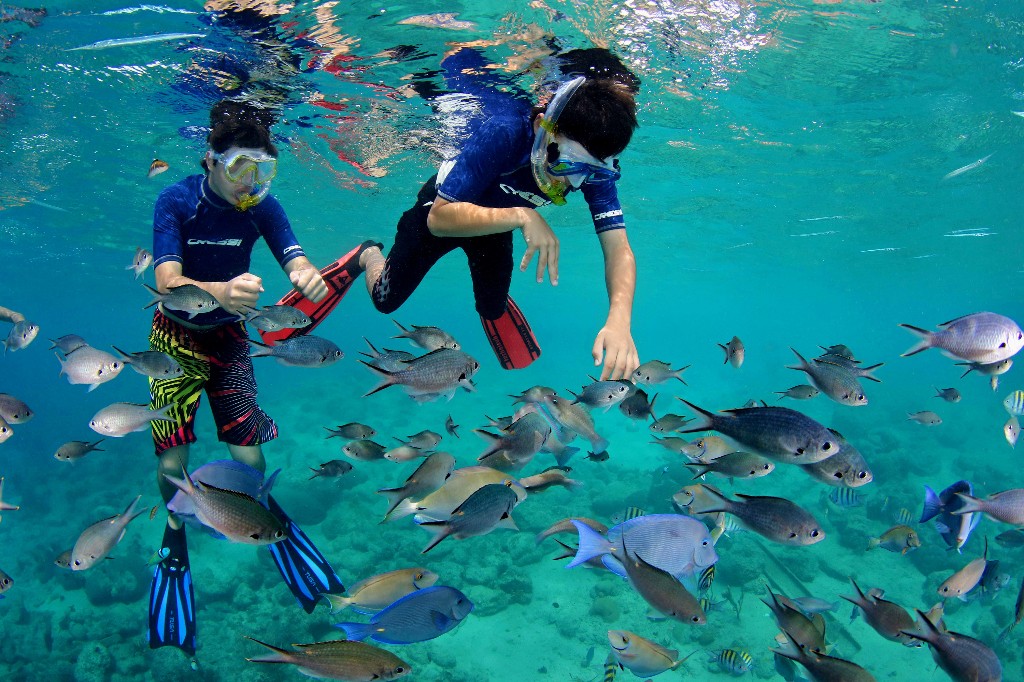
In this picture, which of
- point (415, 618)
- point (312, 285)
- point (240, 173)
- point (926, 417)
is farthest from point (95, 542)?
point (926, 417)

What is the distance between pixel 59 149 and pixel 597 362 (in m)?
19.3

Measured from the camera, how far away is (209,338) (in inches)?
231

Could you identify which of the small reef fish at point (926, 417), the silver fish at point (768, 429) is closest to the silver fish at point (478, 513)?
the silver fish at point (768, 429)

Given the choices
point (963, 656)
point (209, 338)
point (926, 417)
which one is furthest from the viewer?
point (926, 417)

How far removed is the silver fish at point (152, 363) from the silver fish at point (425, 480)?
2.45 meters

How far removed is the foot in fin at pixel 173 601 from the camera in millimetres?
5598

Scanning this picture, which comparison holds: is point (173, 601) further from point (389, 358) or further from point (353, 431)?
point (389, 358)

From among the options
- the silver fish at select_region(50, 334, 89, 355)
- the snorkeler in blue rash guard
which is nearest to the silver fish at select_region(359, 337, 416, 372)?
the snorkeler in blue rash guard

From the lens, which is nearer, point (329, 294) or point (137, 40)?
point (329, 294)

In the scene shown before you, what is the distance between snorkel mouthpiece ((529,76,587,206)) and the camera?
13.1 feet

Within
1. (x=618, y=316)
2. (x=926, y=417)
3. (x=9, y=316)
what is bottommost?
(x=926, y=417)

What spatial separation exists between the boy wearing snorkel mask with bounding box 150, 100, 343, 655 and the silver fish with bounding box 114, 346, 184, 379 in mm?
503

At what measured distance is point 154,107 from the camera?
12469 millimetres

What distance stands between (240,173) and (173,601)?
4.71 meters
